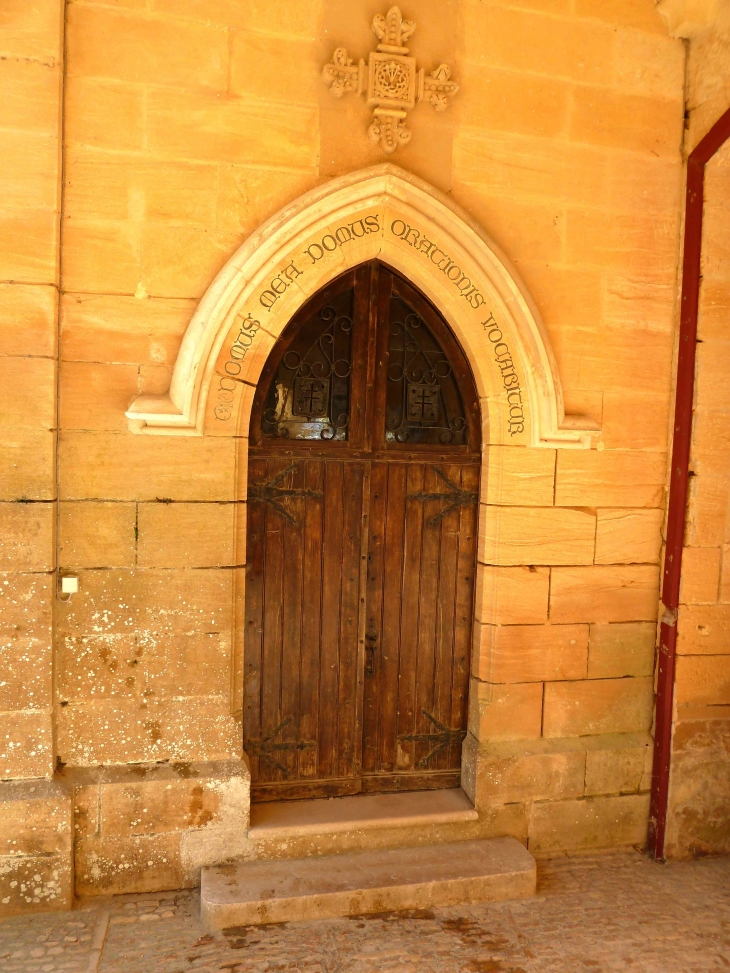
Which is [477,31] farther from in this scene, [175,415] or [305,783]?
[305,783]

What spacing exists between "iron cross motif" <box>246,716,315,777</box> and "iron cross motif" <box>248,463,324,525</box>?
1100 millimetres

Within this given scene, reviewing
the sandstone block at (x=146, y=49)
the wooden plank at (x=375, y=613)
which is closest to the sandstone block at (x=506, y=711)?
the wooden plank at (x=375, y=613)

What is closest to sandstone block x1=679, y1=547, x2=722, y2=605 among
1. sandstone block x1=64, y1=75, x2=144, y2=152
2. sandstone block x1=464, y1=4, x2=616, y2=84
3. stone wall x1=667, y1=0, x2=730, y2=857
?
stone wall x1=667, y1=0, x2=730, y2=857

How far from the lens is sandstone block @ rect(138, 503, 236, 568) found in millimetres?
3562

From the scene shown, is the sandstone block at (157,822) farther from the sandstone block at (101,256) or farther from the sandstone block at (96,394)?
the sandstone block at (101,256)

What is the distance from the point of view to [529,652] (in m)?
4.04

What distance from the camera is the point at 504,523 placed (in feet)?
13.0

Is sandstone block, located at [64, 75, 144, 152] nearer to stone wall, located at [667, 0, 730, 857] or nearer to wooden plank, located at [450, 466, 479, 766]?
wooden plank, located at [450, 466, 479, 766]

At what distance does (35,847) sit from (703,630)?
11.5 ft

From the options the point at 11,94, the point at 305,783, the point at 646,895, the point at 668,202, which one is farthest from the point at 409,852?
the point at 11,94

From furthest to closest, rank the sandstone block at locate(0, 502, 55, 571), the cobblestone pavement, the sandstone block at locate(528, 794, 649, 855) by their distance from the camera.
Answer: the sandstone block at locate(528, 794, 649, 855)
the sandstone block at locate(0, 502, 55, 571)
the cobblestone pavement

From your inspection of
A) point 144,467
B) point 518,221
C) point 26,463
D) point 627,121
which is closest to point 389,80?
point 518,221

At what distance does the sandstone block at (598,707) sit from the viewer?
13.4ft

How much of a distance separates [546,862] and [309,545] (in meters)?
2.11
